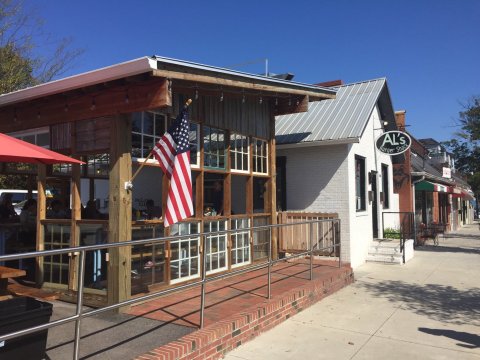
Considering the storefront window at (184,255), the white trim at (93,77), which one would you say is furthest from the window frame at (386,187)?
the white trim at (93,77)

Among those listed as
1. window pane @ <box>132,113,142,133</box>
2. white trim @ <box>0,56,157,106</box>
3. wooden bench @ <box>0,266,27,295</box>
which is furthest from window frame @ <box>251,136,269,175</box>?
wooden bench @ <box>0,266,27,295</box>

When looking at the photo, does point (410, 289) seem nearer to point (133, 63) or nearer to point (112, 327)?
point (112, 327)

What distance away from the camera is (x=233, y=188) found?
37.4 ft

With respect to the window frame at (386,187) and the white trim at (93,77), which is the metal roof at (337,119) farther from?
the white trim at (93,77)

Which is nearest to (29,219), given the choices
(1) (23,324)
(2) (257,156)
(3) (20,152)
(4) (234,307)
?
(3) (20,152)

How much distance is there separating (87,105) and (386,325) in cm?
509

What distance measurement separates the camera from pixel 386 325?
5773 millimetres

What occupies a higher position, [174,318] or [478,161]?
[478,161]

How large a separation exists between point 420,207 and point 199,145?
1513cm

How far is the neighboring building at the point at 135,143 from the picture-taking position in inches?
208

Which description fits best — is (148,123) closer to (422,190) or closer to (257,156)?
(257,156)

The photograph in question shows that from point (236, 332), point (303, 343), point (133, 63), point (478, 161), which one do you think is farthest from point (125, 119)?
point (478, 161)

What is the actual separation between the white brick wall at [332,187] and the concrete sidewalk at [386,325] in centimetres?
118

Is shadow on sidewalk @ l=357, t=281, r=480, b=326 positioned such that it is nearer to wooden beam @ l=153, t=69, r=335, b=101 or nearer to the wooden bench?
wooden beam @ l=153, t=69, r=335, b=101
